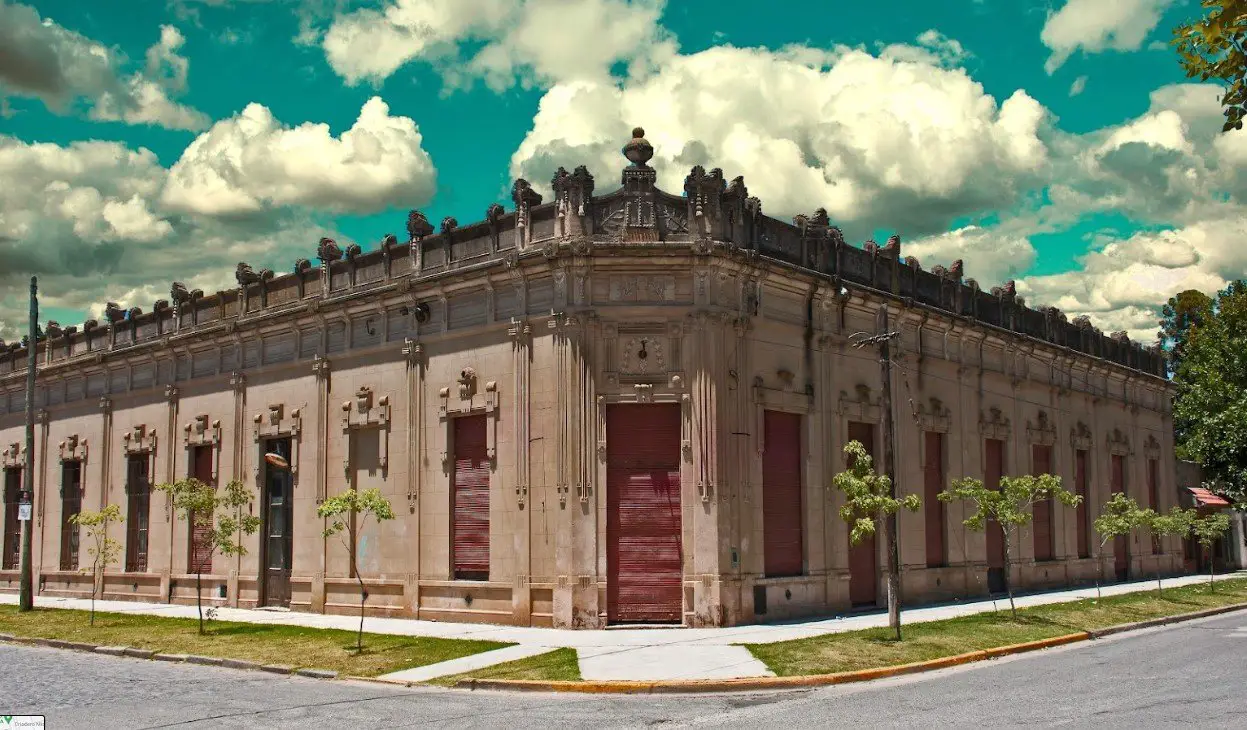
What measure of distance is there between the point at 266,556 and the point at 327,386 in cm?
551

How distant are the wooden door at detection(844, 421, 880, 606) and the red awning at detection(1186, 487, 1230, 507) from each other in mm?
29276

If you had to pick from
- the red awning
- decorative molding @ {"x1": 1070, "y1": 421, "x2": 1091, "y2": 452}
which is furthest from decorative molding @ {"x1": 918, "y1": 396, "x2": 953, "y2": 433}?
the red awning

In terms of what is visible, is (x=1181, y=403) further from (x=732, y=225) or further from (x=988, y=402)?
(x=732, y=225)

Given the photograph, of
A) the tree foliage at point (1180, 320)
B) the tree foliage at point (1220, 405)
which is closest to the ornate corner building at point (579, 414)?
the tree foliage at point (1220, 405)

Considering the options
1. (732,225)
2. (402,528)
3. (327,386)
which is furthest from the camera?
(327,386)

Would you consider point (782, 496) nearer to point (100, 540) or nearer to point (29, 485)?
point (29, 485)

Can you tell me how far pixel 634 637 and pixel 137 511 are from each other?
22.2 metres

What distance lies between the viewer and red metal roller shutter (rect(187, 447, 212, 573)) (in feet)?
112

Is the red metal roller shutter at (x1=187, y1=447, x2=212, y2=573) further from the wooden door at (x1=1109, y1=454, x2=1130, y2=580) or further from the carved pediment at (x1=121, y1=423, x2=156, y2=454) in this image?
the wooden door at (x1=1109, y1=454, x2=1130, y2=580)

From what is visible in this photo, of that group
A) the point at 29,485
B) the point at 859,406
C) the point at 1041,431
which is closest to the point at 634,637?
the point at 859,406

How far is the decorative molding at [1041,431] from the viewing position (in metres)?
39.3

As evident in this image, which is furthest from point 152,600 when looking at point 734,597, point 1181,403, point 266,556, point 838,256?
point 1181,403

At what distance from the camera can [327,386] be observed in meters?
31.0

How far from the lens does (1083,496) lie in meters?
43.3
